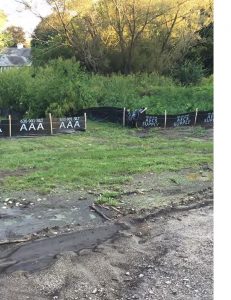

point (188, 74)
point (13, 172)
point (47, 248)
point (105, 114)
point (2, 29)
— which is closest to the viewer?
point (47, 248)

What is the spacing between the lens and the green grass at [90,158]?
35.8ft

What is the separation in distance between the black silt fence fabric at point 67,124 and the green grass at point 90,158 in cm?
87

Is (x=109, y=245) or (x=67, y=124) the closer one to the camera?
(x=109, y=245)

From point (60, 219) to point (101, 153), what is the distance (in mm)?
6548

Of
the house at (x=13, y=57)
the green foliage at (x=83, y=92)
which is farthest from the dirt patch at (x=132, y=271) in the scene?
the house at (x=13, y=57)

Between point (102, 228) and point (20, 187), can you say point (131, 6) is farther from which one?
point (102, 228)

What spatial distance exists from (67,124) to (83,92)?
5896mm

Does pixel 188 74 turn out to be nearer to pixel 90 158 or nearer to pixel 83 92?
pixel 83 92

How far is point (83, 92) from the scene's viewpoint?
25812mm

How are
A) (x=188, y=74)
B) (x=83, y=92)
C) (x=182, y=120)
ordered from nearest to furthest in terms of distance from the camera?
(x=182, y=120) → (x=83, y=92) → (x=188, y=74)

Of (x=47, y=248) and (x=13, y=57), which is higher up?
(x=13, y=57)

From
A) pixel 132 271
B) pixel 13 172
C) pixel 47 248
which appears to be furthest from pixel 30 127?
pixel 132 271

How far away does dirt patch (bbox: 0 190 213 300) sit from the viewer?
5312mm

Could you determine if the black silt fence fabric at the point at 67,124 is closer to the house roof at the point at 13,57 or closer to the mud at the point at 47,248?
the mud at the point at 47,248
